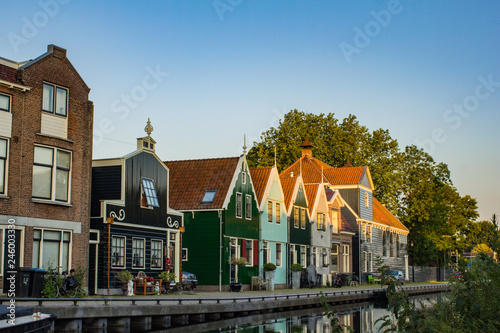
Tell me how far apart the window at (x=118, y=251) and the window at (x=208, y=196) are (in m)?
8.65

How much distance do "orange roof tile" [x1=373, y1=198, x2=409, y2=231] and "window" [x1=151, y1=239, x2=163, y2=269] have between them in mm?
31856

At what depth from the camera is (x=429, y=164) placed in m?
70.3

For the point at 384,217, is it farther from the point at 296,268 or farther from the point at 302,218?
the point at 296,268

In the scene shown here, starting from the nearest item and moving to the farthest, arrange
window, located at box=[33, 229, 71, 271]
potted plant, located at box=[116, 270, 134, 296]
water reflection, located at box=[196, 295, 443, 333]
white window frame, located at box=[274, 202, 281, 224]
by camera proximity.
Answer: water reflection, located at box=[196, 295, 443, 333]
window, located at box=[33, 229, 71, 271]
potted plant, located at box=[116, 270, 134, 296]
white window frame, located at box=[274, 202, 281, 224]

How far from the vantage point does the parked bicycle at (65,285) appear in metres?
23.5

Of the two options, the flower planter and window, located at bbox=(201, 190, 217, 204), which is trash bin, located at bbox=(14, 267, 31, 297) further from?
window, located at bbox=(201, 190, 217, 204)

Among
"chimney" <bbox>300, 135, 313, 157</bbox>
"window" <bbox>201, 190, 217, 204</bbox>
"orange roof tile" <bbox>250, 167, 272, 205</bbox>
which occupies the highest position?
"chimney" <bbox>300, 135, 313, 157</bbox>

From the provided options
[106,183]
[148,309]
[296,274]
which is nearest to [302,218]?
[296,274]

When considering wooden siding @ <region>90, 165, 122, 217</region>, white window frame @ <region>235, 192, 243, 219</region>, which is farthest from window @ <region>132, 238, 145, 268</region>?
white window frame @ <region>235, 192, 243, 219</region>

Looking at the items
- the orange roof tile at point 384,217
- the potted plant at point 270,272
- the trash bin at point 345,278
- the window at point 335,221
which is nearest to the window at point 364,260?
the orange roof tile at point 384,217

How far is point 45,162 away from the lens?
83.0 feet

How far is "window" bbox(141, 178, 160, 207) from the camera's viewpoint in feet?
103

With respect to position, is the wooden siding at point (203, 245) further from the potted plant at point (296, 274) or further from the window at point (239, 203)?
the potted plant at point (296, 274)

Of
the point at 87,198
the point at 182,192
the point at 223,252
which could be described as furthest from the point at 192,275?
the point at 87,198
